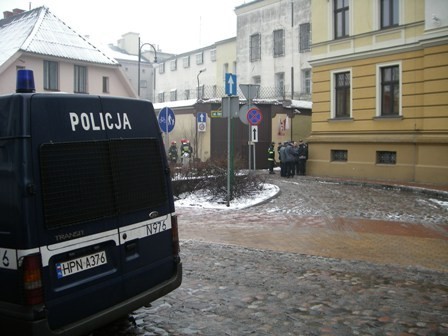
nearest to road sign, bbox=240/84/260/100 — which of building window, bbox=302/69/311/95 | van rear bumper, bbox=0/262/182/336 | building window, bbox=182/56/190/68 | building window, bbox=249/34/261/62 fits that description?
van rear bumper, bbox=0/262/182/336

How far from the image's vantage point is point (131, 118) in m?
4.60

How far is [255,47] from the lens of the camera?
46.0 meters

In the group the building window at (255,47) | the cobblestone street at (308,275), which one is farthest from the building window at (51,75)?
the cobblestone street at (308,275)

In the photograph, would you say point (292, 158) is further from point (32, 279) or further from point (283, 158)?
point (32, 279)

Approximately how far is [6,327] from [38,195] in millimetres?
1021

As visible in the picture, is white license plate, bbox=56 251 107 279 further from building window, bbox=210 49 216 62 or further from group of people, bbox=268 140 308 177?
building window, bbox=210 49 216 62

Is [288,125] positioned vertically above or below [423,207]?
above

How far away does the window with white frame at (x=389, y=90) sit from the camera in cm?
1964

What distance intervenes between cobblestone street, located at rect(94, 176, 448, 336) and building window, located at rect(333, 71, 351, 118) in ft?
31.1

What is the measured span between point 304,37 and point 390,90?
2262 cm

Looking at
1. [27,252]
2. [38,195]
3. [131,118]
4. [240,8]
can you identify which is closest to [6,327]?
[27,252]

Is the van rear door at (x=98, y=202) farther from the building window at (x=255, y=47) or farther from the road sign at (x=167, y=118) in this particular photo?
the building window at (x=255, y=47)

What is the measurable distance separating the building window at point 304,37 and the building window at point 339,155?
20884 millimetres

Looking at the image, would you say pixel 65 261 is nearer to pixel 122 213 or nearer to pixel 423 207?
pixel 122 213
